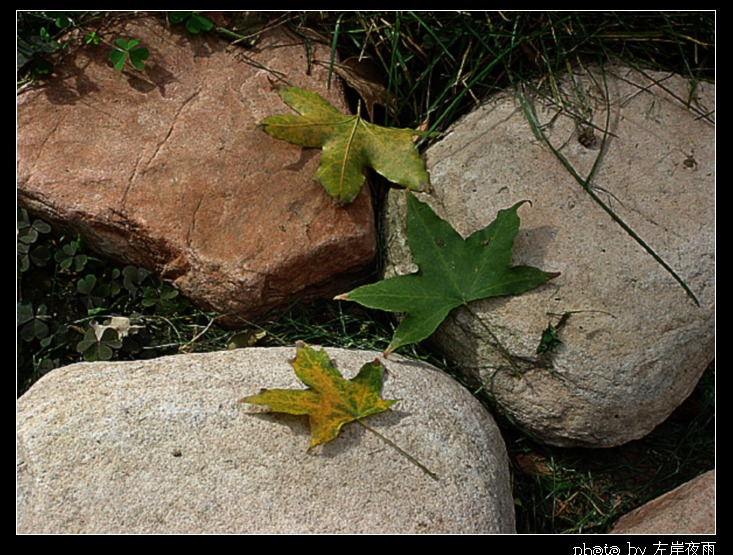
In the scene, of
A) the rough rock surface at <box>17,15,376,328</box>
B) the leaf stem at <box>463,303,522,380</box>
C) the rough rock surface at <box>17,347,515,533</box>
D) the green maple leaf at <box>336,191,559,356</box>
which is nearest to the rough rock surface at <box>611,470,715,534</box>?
the rough rock surface at <box>17,347,515,533</box>

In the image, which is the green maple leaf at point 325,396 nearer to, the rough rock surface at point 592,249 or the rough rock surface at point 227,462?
the rough rock surface at point 227,462

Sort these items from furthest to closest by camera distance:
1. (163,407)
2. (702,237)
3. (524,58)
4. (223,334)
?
(524,58), (223,334), (702,237), (163,407)

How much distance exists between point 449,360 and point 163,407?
875 mm

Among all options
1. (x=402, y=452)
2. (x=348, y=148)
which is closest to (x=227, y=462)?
(x=402, y=452)

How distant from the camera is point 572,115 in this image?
2490 millimetres

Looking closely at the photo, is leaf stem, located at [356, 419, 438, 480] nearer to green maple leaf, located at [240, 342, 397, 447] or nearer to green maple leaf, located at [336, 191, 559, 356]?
green maple leaf, located at [240, 342, 397, 447]

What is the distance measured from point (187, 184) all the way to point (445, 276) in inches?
32.1

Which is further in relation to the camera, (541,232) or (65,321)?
(65,321)

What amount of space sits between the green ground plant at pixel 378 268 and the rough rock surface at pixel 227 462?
35cm

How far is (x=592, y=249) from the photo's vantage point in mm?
2229

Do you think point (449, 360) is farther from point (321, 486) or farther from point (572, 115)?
point (572, 115)

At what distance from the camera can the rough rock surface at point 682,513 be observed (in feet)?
6.32

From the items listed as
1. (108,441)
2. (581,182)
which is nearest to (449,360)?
(581,182)

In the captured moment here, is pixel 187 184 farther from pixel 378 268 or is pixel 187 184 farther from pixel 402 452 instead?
pixel 402 452
